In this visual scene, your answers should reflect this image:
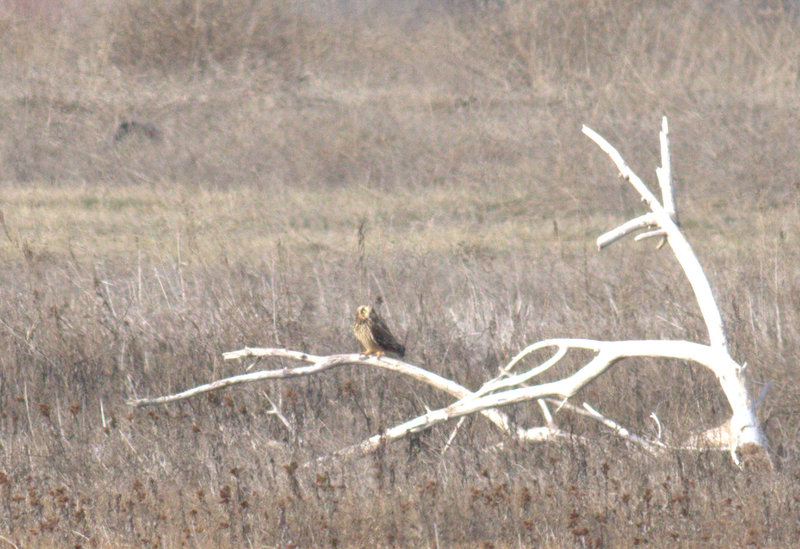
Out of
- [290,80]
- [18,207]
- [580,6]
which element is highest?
[580,6]

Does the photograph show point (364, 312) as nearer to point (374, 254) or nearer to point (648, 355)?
point (648, 355)

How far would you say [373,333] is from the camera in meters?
5.73

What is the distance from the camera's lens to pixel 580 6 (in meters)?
20.7

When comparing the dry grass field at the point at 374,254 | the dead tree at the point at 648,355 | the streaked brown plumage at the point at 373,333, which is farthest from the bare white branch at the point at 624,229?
the streaked brown plumage at the point at 373,333

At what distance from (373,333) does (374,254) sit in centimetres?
483

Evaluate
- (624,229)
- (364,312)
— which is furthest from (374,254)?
(624,229)

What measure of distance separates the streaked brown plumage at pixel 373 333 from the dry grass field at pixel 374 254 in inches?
10.4

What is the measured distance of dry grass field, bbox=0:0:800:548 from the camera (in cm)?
450

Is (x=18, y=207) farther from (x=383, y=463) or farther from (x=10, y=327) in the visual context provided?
(x=383, y=463)

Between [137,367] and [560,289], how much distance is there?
3.30 m

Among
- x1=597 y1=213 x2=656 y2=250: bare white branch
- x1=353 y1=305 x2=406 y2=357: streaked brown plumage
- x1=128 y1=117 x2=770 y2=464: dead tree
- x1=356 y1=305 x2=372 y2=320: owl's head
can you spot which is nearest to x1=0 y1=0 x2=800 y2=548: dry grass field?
x1=128 y1=117 x2=770 y2=464: dead tree

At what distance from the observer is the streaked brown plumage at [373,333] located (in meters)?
5.73

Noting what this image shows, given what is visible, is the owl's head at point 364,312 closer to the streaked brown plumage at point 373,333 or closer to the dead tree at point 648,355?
the streaked brown plumage at point 373,333

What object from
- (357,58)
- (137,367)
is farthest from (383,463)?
(357,58)
